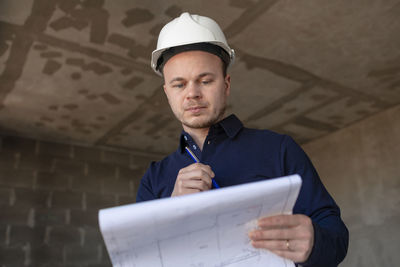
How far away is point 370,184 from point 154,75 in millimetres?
2951

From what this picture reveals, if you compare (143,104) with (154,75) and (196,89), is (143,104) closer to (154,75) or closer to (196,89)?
(154,75)

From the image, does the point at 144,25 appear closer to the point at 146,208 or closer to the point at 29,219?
the point at 146,208

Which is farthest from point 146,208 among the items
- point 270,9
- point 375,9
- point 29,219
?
point 29,219

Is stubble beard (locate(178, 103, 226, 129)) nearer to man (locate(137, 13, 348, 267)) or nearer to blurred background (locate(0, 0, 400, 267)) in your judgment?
man (locate(137, 13, 348, 267))

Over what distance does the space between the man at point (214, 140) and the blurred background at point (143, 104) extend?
1.60 metres

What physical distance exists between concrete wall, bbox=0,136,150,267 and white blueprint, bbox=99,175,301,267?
4036 mm

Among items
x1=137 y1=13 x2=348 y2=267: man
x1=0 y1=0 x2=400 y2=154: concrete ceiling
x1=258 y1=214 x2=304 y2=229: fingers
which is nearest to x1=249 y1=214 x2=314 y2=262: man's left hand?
x1=258 y1=214 x2=304 y2=229: fingers

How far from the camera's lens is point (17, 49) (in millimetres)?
2971

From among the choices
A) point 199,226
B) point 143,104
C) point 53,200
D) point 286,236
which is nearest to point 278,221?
point 286,236

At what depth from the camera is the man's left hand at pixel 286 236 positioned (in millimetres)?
691

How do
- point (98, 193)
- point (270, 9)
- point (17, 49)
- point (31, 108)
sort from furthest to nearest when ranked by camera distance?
point (98, 193) < point (31, 108) < point (17, 49) < point (270, 9)

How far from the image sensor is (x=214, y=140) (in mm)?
1083

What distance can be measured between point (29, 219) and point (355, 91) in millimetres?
3884

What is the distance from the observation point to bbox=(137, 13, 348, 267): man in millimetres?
912
